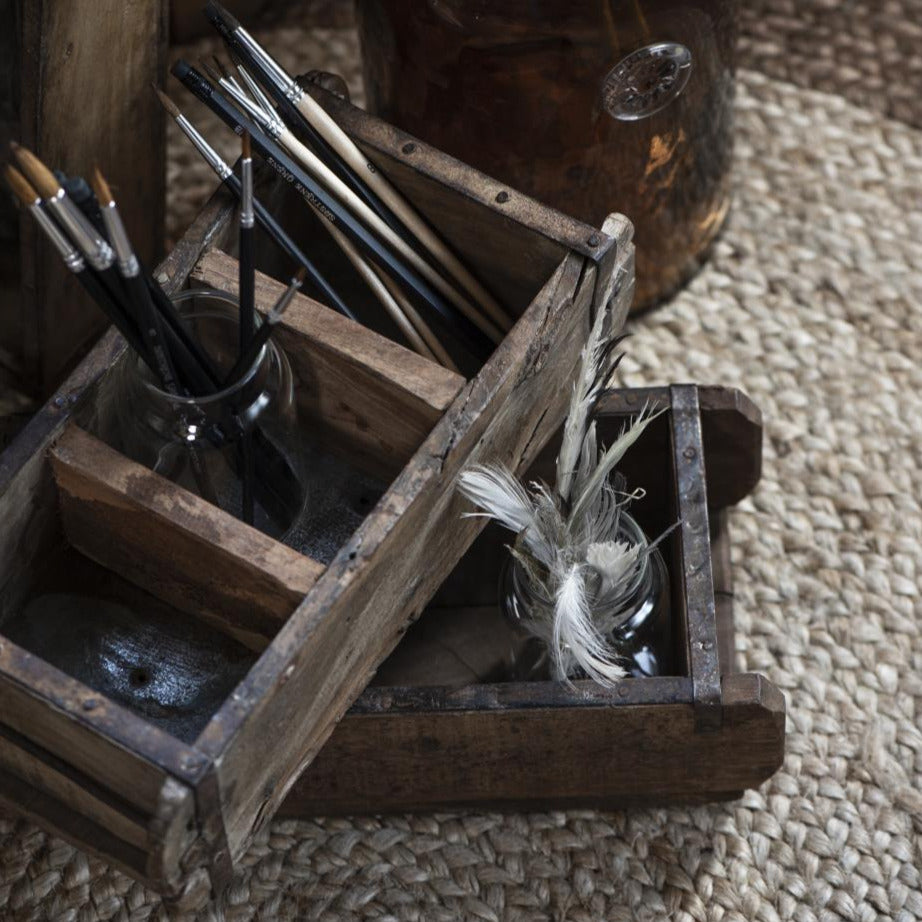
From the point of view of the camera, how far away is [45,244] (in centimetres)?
78

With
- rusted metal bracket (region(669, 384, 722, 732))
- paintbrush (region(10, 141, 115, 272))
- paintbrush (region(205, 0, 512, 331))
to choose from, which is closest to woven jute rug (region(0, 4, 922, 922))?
rusted metal bracket (region(669, 384, 722, 732))

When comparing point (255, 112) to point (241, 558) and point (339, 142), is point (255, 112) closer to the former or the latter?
point (339, 142)

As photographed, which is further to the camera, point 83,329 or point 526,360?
point 83,329

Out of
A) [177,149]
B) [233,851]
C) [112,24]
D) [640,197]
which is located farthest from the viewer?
[177,149]

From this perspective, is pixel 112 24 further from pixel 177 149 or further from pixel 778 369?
pixel 778 369

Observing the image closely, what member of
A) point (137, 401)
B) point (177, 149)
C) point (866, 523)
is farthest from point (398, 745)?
point (177, 149)

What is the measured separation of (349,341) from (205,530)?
0.10 meters

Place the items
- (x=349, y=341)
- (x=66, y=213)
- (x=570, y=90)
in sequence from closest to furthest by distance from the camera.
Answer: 1. (x=66, y=213)
2. (x=349, y=341)
3. (x=570, y=90)

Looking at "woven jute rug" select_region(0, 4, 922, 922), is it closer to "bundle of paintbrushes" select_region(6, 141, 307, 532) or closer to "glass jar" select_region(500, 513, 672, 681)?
"glass jar" select_region(500, 513, 672, 681)

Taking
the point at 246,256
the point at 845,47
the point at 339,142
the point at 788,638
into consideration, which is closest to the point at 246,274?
the point at 246,256

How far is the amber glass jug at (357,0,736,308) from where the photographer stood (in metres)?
0.73

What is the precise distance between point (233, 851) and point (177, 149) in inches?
19.3

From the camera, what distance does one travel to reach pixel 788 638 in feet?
2.63

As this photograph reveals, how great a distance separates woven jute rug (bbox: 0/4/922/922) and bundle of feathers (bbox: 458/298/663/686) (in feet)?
0.39
